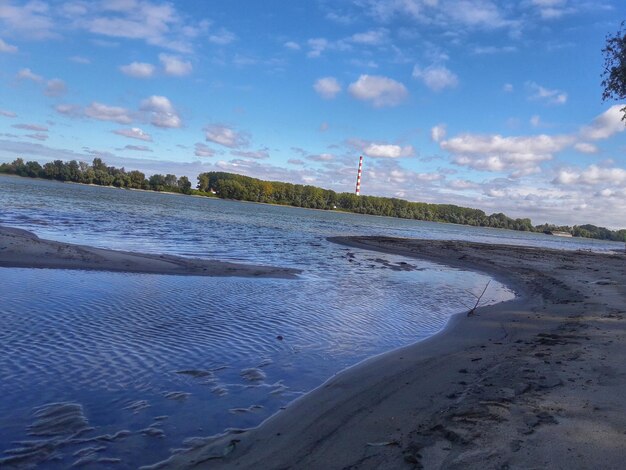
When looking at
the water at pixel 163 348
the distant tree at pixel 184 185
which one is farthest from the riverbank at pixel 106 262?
the distant tree at pixel 184 185

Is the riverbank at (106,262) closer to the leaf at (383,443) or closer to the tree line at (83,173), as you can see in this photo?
the leaf at (383,443)

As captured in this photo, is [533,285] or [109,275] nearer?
Answer: [109,275]

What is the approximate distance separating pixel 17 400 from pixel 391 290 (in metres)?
12.3

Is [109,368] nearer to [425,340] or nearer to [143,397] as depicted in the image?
[143,397]

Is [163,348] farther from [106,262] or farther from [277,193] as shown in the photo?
[277,193]

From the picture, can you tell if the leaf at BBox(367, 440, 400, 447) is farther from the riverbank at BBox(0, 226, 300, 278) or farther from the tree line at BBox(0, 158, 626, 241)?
the tree line at BBox(0, 158, 626, 241)

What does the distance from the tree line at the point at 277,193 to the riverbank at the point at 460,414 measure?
168m

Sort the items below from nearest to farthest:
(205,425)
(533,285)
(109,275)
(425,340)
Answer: (205,425) < (425,340) < (109,275) < (533,285)

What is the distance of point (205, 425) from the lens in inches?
187

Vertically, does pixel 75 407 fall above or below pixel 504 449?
below

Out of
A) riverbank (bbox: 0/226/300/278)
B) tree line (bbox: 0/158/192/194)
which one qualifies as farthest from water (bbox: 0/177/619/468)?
tree line (bbox: 0/158/192/194)

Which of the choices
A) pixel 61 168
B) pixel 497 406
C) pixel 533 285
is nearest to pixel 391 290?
pixel 533 285

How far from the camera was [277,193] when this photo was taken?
594 ft

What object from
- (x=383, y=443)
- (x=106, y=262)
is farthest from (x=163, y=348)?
(x=106, y=262)
